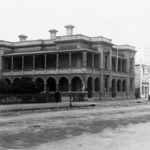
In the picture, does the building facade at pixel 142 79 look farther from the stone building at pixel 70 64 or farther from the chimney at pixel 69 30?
the chimney at pixel 69 30

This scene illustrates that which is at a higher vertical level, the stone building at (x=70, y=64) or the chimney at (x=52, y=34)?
the chimney at (x=52, y=34)

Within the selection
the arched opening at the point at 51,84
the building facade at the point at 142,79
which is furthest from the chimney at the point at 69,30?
the building facade at the point at 142,79

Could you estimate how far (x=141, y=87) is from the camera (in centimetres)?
7000

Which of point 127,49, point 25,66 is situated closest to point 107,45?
point 127,49

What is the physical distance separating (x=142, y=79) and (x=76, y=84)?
2128cm

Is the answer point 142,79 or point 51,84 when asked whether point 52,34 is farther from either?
point 142,79

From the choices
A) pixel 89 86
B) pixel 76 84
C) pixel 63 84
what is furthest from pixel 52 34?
pixel 89 86

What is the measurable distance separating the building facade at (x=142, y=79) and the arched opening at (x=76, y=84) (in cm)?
1939

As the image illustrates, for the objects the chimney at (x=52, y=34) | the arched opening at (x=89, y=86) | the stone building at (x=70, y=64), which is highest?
the chimney at (x=52, y=34)

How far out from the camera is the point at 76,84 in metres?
54.0

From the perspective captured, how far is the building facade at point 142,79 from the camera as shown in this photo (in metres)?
69.9

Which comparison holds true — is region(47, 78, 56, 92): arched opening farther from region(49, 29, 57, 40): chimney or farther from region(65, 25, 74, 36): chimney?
region(49, 29, 57, 40): chimney

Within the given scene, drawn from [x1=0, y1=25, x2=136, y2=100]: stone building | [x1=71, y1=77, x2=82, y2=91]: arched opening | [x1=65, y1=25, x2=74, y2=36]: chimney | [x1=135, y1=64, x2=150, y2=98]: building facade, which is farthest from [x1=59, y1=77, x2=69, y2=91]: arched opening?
[x1=135, y1=64, x2=150, y2=98]: building facade

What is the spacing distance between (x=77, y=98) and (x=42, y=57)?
54.0 ft
